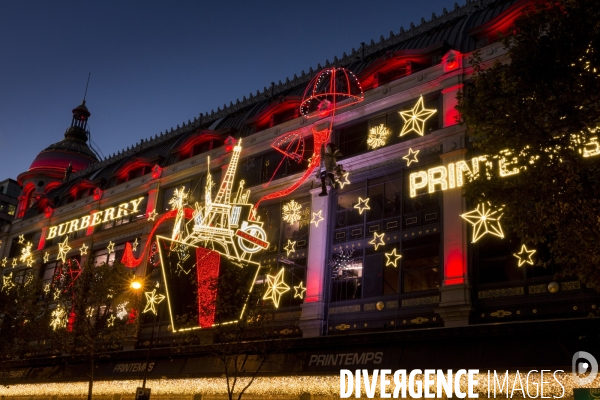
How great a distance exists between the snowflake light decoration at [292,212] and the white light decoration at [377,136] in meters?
4.84

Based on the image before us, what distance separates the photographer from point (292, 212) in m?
30.0

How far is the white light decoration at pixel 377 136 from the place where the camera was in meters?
28.1

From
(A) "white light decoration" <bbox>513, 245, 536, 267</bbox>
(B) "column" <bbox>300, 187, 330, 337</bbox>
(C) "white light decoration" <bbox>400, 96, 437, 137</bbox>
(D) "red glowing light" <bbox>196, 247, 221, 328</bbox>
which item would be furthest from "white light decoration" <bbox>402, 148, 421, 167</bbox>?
(D) "red glowing light" <bbox>196, 247, 221, 328</bbox>

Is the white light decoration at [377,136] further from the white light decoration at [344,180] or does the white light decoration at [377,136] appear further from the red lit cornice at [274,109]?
the red lit cornice at [274,109]

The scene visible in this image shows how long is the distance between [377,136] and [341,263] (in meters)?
6.45

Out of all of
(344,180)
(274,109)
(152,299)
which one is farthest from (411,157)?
(152,299)

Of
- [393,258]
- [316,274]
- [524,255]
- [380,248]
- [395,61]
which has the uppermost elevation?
[395,61]

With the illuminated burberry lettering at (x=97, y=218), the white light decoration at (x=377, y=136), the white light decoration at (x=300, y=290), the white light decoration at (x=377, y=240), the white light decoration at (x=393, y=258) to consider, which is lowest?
the white light decoration at (x=300, y=290)

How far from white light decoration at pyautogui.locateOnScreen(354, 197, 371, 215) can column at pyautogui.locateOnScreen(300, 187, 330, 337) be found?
167cm

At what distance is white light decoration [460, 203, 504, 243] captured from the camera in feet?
73.2

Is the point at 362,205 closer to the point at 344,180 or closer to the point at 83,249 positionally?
the point at 344,180

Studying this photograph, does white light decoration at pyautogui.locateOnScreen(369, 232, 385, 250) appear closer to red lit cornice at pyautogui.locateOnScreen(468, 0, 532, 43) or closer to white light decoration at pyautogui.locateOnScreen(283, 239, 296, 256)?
white light decoration at pyautogui.locateOnScreen(283, 239, 296, 256)

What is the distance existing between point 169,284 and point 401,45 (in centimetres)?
1806

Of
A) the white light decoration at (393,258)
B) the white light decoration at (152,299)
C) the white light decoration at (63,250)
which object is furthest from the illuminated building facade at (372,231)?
the white light decoration at (63,250)
